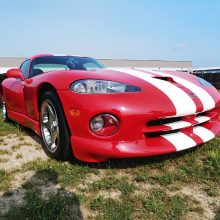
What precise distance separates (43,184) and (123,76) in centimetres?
134

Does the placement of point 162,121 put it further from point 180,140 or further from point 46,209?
point 46,209

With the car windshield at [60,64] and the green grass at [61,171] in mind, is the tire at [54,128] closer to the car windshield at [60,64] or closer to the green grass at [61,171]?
the green grass at [61,171]

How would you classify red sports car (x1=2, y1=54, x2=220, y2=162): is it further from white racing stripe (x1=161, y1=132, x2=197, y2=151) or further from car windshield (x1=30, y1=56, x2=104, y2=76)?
car windshield (x1=30, y1=56, x2=104, y2=76)

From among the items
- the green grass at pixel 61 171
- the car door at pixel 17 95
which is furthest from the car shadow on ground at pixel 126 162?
the car door at pixel 17 95

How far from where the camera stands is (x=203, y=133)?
3369 millimetres

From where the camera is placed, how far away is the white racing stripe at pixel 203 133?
3.30 meters

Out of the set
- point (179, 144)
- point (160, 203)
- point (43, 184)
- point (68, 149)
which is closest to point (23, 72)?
point (68, 149)

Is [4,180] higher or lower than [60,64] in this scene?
lower

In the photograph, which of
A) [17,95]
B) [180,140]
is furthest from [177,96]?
[17,95]

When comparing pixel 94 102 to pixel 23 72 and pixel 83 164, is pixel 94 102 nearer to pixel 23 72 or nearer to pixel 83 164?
pixel 83 164

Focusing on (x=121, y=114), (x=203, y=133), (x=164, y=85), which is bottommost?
(x=203, y=133)

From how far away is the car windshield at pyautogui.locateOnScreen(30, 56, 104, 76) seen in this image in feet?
14.6

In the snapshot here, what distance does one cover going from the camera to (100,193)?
8.50 ft

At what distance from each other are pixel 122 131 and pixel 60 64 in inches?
79.4
